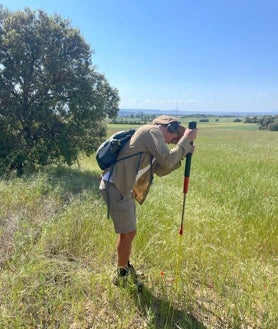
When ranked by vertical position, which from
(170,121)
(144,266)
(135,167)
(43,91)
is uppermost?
(43,91)

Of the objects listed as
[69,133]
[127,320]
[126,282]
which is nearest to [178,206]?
[126,282]

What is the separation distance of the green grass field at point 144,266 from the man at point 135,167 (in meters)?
0.37

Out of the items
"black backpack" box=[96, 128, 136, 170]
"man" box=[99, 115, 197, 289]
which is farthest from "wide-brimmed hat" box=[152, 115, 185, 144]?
"black backpack" box=[96, 128, 136, 170]

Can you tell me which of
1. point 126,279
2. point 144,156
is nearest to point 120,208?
point 144,156

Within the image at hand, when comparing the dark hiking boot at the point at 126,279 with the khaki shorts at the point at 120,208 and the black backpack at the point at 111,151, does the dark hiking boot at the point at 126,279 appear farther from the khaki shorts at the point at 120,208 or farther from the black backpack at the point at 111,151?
the black backpack at the point at 111,151

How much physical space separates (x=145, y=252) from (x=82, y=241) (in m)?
0.87

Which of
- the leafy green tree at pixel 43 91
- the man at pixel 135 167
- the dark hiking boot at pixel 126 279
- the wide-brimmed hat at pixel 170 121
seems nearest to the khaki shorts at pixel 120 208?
the man at pixel 135 167

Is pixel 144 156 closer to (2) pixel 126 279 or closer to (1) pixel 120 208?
(1) pixel 120 208

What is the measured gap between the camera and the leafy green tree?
9.66m

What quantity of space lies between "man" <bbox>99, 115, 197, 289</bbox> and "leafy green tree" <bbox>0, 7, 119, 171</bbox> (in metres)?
7.33

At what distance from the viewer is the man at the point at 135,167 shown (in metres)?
2.68

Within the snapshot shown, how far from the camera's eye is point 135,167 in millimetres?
2775

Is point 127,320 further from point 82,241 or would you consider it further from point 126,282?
point 82,241

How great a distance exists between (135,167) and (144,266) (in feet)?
4.64
